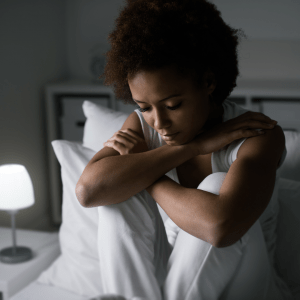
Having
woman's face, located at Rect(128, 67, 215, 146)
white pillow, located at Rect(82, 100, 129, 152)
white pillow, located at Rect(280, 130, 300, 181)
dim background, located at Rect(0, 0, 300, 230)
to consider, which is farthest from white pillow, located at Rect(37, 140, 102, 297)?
dim background, located at Rect(0, 0, 300, 230)

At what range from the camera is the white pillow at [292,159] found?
124 cm

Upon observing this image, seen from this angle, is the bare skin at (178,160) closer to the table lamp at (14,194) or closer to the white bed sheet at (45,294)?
the white bed sheet at (45,294)

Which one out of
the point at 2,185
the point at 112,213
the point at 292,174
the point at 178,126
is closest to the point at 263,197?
the point at 178,126

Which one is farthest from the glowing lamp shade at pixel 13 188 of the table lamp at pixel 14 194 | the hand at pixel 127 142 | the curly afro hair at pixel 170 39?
the curly afro hair at pixel 170 39

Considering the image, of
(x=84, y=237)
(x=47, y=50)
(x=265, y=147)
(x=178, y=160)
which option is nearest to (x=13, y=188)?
(x=84, y=237)

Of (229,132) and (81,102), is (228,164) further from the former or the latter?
(81,102)

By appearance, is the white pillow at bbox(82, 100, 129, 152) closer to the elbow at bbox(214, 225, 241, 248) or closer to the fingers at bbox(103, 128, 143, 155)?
the fingers at bbox(103, 128, 143, 155)

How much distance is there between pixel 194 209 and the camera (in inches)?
30.0

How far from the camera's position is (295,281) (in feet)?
3.50

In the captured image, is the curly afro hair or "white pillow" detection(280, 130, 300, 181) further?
"white pillow" detection(280, 130, 300, 181)

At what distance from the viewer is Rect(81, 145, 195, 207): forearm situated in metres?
0.84

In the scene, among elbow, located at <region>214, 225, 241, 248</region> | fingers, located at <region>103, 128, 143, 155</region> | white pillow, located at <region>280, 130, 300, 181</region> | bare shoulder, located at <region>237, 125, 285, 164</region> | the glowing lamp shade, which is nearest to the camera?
elbow, located at <region>214, 225, 241, 248</region>

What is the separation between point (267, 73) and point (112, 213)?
5.67 feet

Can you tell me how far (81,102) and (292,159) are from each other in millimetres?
1386
